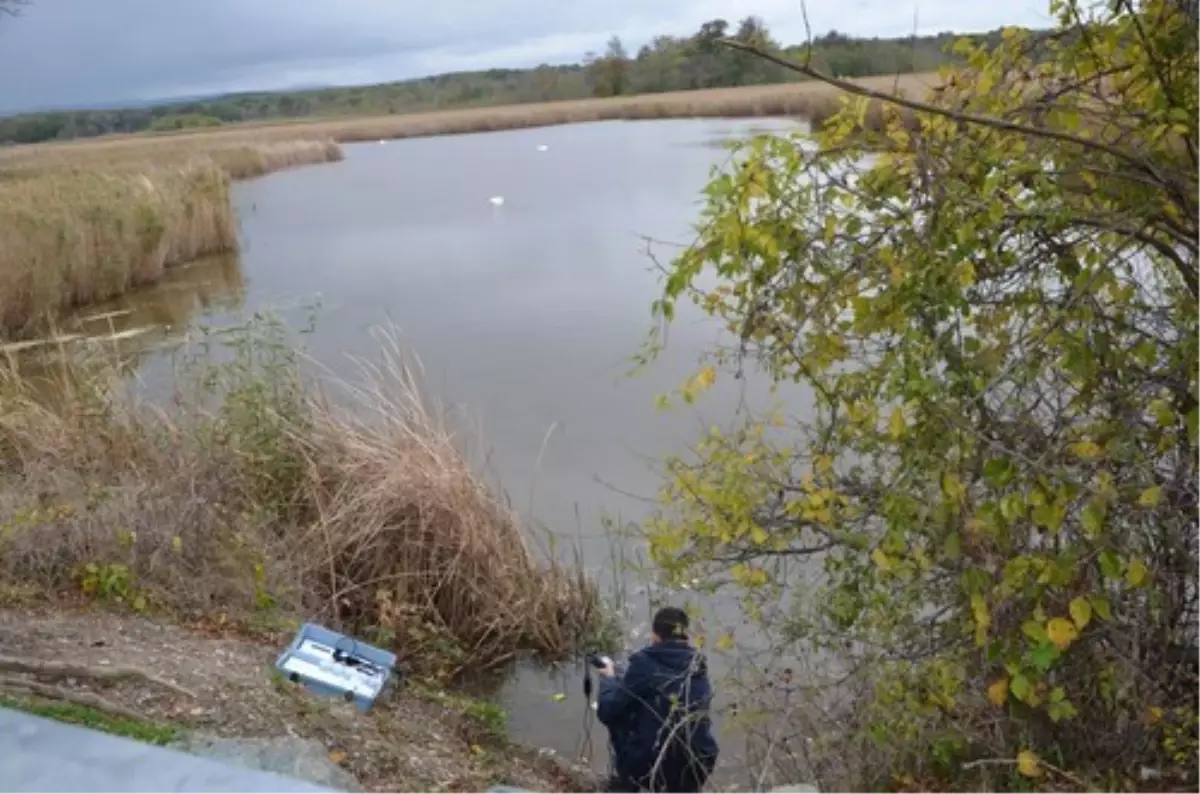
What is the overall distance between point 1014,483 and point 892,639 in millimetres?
1335

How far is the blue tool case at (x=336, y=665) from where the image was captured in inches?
187

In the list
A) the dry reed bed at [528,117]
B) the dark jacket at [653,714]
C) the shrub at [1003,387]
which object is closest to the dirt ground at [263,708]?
the dark jacket at [653,714]

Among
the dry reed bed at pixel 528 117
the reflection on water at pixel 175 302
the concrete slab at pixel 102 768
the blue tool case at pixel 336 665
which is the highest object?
the dry reed bed at pixel 528 117

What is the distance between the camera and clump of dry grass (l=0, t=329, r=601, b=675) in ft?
18.3

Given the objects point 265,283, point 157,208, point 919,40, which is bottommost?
point 265,283

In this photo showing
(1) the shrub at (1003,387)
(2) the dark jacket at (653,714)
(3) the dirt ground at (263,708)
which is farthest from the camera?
(2) the dark jacket at (653,714)

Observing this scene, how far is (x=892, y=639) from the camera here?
149 inches

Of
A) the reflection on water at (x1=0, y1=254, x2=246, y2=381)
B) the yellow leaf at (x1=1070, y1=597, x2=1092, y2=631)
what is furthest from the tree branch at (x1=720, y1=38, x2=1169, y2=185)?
the reflection on water at (x1=0, y1=254, x2=246, y2=381)

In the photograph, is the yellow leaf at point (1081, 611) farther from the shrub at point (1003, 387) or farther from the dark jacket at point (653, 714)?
the dark jacket at point (653, 714)

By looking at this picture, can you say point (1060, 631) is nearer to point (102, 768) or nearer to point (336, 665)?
A: point (102, 768)

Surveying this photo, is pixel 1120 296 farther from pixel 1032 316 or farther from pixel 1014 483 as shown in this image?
pixel 1014 483

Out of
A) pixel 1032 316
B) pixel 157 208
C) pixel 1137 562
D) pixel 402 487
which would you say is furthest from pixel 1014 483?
pixel 157 208

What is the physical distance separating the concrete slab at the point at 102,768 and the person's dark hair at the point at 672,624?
1791mm

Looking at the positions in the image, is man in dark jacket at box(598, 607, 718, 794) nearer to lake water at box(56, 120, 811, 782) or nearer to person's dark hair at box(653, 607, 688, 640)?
person's dark hair at box(653, 607, 688, 640)
